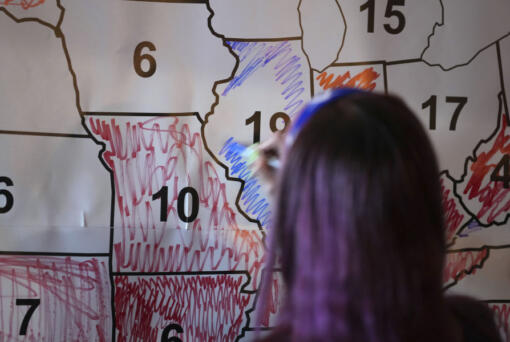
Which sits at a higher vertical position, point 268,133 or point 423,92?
point 423,92

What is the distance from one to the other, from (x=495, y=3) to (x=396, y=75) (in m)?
0.30

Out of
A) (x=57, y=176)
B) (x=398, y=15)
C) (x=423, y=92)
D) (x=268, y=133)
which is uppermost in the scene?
(x=398, y=15)

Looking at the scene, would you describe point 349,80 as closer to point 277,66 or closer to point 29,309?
point 277,66

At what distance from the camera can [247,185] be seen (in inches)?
38.0

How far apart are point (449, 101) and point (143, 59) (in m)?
0.71

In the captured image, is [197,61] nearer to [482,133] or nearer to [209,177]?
[209,177]

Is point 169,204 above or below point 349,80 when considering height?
below

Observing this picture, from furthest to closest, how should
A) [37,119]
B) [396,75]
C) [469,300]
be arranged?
1. [396,75]
2. [37,119]
3. [469,300]

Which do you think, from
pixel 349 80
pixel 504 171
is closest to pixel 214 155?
pixel 349 80

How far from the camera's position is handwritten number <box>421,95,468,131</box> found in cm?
101

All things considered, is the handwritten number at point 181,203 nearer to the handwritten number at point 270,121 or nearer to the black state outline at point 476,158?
the handwritten number at point 270,121

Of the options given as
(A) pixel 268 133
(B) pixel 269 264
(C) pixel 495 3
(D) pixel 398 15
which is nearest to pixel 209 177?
(A) pixel 268 133

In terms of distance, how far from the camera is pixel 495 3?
1.03 m

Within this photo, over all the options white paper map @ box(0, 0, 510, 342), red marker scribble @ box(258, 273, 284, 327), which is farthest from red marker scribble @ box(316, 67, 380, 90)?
red marker scribble @ box(258, 273, 284, 327)
